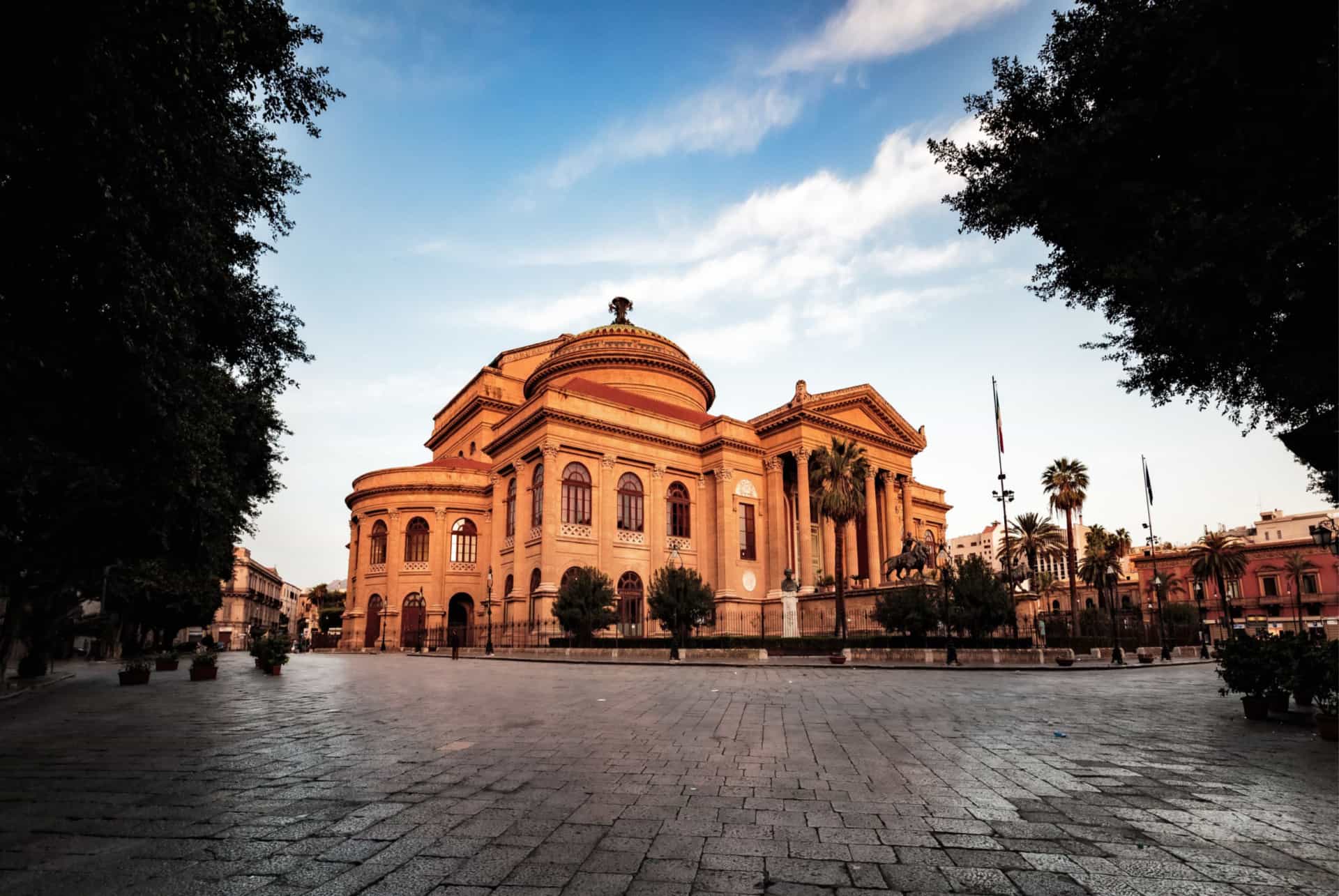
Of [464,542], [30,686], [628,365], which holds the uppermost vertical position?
[628,365]

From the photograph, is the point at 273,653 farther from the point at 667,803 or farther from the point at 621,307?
the point at 621,307

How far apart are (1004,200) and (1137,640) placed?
121 feet

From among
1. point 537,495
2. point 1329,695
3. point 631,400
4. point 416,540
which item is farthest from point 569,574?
point 1329,695

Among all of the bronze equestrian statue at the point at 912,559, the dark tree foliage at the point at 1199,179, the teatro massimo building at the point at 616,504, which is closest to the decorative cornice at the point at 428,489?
the teatro massimo building at the point at 616,504

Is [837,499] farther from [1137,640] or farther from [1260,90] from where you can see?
[1260,90]

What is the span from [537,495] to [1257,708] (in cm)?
3150

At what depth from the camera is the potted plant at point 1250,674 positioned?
32.0 ft

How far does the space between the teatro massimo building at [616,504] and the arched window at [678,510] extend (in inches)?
3.2

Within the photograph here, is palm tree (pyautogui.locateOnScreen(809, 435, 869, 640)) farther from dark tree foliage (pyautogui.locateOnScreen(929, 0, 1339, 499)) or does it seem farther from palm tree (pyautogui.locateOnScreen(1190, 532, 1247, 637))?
palm tree (pyautogui.locateOnScreen(1190, 532, 1247, 637))

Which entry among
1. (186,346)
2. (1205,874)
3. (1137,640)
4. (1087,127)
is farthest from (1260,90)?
(1137,640)

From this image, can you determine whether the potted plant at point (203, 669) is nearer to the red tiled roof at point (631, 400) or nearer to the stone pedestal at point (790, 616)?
the red tiled roof at point (631, 400)

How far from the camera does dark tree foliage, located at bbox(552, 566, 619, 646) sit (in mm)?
31109

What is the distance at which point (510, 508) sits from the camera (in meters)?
40.8

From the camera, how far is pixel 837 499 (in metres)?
33.4
